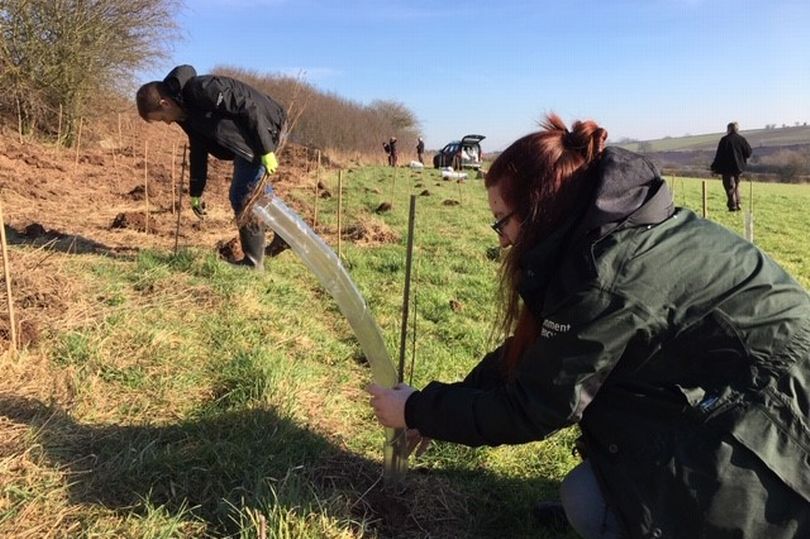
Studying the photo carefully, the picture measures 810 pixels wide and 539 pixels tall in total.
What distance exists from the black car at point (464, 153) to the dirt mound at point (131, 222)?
24.5 metres

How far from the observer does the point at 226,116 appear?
16.5 feet

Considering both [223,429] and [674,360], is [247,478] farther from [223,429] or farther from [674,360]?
[674,360]

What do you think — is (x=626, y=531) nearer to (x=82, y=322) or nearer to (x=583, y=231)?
(x=583, y=231)

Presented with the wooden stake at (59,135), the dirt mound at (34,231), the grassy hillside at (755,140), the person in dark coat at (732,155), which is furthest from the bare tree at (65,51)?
the grassy hillside at (755,140)

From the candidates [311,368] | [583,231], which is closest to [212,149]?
[311,368]

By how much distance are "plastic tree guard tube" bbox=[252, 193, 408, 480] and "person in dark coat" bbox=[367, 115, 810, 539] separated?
664 millimetres

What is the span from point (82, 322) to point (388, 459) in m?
2.26

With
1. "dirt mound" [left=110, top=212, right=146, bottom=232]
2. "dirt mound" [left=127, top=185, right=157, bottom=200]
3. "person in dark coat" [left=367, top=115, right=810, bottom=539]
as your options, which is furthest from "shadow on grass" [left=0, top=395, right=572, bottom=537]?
"dirt mound" [left=127, top=185, right=157, bottom=200]

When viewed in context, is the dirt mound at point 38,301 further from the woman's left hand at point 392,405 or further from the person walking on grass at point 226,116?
the woman's left hand at point 392,405

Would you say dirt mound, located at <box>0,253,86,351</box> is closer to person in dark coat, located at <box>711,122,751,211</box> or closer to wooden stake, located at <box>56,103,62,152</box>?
wooden stake, located at <box>56,103,62,152</box>

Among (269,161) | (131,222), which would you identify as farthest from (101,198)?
(269,161)

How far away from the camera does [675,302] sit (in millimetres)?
1537

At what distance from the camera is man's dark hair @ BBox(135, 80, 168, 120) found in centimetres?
479

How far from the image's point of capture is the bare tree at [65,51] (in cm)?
1445
